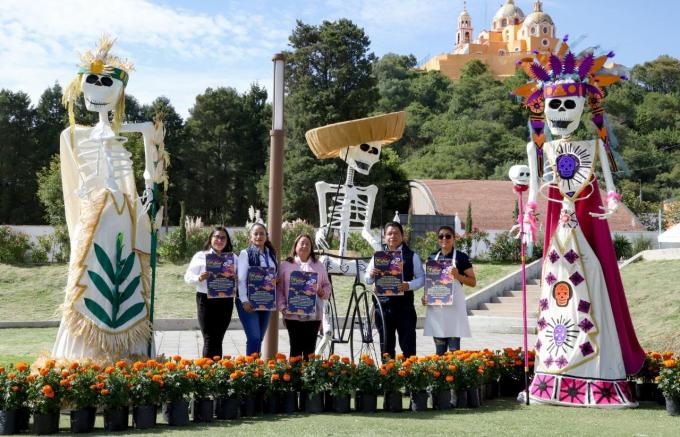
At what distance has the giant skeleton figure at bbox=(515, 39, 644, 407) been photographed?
6.79 metres

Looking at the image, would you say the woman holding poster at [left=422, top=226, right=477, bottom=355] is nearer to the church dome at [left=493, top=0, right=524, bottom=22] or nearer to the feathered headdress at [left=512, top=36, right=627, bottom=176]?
the feathered headdress at [left=512, top=36, right=627, bottom=176]

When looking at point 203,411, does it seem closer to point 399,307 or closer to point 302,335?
point 302,335

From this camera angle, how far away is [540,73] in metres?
7.36

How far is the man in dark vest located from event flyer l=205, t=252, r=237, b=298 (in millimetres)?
1308

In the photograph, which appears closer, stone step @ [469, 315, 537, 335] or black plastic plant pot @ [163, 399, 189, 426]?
black plastic plant pot @ [163, 399, 189, 426]

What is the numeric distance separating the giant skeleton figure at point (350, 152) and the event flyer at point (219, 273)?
1351 millimetres

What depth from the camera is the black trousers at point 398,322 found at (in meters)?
7.27

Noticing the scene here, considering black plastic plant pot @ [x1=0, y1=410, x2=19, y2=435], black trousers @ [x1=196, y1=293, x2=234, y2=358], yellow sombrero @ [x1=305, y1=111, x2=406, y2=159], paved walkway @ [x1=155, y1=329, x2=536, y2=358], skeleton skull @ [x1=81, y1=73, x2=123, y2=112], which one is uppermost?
skeleton skull @ [x1=81, y1=73, x2=123, y2=112]

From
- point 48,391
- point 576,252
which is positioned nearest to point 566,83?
point 576,252

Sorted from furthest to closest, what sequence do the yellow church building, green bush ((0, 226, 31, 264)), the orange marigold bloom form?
the yellow church building → green bush ((0, 226, 31, 264)) → the orange marigold bloom

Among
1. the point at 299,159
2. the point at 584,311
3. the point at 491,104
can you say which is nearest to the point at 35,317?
the point at 584,311

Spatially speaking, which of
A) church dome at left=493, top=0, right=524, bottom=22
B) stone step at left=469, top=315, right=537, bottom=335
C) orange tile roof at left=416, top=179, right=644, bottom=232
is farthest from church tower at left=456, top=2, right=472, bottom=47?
stone step at left=469, top=315, right=537, bottom=335

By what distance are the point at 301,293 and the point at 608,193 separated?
9.33 feet

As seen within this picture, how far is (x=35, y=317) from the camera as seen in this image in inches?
598
